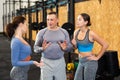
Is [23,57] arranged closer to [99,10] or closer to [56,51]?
[56,51]

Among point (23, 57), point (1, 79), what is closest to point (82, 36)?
point (23, 57)

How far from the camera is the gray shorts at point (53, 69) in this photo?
131 inches

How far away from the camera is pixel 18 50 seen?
3.00 m

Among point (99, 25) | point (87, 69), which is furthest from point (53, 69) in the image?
point (99, 25)

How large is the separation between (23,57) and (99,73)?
2.63m

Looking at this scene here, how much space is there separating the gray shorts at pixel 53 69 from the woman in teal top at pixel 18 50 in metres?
0.28

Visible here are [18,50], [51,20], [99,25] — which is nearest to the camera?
[18,50]

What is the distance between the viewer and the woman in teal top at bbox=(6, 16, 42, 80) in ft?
9.84

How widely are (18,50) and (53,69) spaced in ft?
1.73

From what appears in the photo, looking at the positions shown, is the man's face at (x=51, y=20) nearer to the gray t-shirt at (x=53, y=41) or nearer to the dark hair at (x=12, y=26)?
the gray t-shirt at (x=53, y=41)

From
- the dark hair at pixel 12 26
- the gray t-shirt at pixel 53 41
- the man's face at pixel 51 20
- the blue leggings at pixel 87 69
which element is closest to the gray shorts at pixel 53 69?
the gray t-shirt at pixel 53 41

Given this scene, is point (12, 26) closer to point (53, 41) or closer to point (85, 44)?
point (53, 41)

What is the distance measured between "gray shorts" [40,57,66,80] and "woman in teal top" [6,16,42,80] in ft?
0.92

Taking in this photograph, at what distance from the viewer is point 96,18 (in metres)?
8.99
